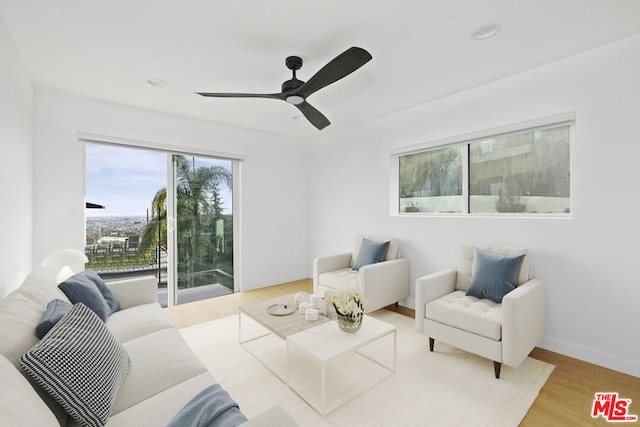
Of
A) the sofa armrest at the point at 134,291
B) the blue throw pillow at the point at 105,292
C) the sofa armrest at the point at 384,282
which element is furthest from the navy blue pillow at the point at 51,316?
the sofa armrest at the point at 384,282

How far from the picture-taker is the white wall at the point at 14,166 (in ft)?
6.41

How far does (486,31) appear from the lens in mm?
2076

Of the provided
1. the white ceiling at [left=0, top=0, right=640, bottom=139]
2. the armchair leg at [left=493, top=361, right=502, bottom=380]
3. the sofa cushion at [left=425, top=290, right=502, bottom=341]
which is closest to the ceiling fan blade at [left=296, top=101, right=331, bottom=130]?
the white ceiling at [left=0, top=0, right=640, bottom=139]

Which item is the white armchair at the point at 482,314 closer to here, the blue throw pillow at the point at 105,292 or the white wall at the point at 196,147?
the blue throw pillow at the point at 105,292

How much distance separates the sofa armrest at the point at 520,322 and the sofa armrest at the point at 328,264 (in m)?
2.08

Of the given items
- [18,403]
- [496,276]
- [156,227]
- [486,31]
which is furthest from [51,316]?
[486,31]

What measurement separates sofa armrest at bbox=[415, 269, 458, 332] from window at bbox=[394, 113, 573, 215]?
97cm

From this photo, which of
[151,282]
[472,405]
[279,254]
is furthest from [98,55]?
[472,405]

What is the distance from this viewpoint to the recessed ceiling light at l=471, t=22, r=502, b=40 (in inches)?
79.4

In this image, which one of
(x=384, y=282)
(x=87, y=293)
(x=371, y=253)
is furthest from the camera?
(x=371, y=253)

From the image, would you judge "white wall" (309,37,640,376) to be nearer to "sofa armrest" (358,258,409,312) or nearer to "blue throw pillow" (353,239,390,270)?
"sofa armrest" (358,258,409,312)

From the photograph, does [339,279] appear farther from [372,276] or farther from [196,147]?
[196,147]

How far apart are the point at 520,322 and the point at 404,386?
951mm

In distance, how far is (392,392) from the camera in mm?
1999
